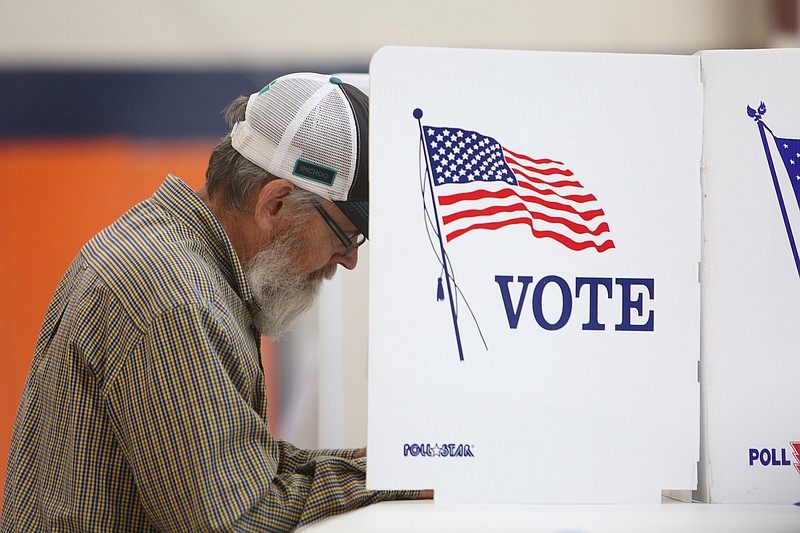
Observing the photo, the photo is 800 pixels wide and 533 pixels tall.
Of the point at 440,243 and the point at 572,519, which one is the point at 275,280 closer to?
the point at 440,243

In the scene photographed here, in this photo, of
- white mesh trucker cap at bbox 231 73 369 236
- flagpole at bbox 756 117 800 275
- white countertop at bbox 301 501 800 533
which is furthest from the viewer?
white mesh trucker cap at bbox 231 73 369 236

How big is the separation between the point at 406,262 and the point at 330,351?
28.4 inches

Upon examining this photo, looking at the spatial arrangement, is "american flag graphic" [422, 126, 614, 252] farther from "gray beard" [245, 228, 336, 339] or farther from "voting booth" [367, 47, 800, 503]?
"gray beard" [245, 228, 336, 339]

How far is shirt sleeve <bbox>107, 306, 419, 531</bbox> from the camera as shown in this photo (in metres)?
1.06

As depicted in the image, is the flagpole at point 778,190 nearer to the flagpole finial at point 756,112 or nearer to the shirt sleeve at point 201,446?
the flagpole finial at point 756,112

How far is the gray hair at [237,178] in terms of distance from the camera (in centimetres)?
145

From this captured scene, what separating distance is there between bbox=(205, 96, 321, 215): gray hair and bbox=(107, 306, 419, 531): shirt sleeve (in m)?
0.37

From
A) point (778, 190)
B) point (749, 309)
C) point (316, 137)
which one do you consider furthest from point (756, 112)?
point (316, 137)

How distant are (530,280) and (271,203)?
1.95 feet

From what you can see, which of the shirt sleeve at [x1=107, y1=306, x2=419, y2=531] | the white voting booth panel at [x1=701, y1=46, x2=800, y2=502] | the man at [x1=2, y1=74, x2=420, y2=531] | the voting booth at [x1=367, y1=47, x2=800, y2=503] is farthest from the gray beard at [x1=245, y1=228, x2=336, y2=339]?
the white voting booth panel at [x1=701, y1=46, x2=800, y2=502]

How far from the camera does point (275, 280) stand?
148 centimetres

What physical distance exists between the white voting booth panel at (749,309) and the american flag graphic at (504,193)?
16 cm

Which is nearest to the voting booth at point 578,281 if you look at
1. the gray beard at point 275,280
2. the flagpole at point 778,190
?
the flagpole at point 778,190

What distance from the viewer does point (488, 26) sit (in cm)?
276
